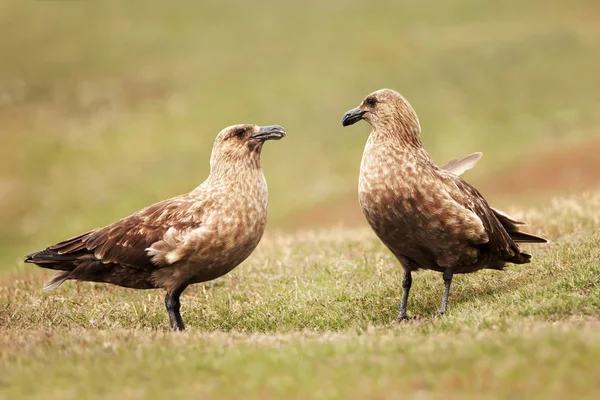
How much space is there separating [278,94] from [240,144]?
20.3m

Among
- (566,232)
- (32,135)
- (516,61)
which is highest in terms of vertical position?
(516,61)

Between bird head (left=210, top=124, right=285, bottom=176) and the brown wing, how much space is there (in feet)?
2.14

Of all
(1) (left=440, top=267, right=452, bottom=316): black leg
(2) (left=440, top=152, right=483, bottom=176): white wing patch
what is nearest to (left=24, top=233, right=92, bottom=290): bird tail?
(1) (left=440, top=267, right=452, bottom=316): black leg

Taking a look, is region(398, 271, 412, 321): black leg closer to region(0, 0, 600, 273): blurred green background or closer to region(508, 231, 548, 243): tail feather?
region(508, 231, 548, 243): tail feather

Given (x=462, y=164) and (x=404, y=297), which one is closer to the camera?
(x=404, y=297)

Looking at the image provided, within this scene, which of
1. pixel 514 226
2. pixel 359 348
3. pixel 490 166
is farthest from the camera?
pixel 490 166

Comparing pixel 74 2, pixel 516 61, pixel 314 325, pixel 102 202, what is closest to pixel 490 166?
pixel 516 61

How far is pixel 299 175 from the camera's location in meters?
24.5

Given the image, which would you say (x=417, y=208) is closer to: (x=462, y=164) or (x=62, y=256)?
(x=462, y=164)

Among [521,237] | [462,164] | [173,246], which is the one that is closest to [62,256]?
[173,246]

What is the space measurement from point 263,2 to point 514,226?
29744mm

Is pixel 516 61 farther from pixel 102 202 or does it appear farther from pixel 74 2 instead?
pixel 74 2

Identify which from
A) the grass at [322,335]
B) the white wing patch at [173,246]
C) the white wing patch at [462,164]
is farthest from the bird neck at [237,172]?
the white wing patch at [462,164]

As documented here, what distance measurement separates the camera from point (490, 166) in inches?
924
